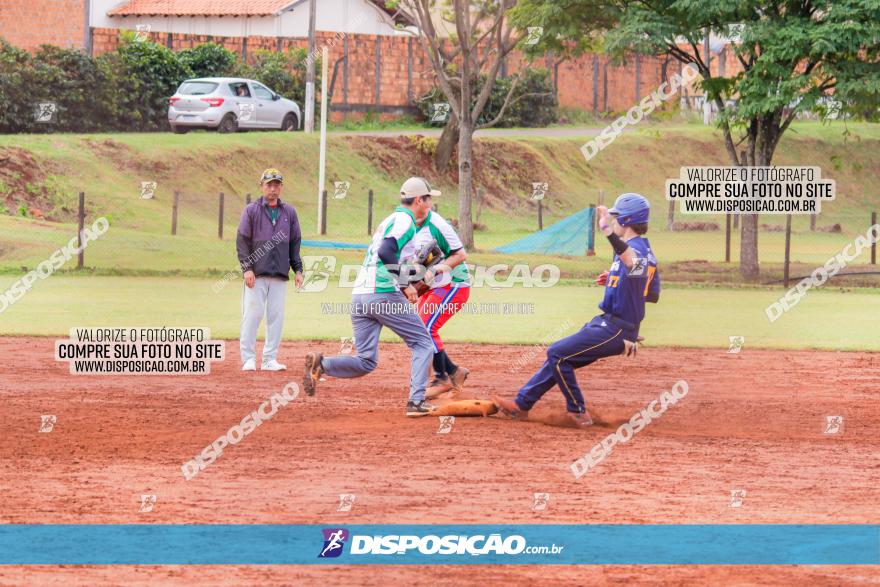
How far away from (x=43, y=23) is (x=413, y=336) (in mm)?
38116

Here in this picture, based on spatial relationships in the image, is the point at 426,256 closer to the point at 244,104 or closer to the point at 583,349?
the point at 583,349

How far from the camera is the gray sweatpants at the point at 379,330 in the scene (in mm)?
11836

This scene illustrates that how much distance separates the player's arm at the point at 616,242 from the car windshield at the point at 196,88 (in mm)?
31934

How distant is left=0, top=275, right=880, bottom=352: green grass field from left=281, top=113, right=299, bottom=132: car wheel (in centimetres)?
1828

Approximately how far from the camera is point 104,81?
41.5 m

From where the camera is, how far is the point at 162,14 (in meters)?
50.7

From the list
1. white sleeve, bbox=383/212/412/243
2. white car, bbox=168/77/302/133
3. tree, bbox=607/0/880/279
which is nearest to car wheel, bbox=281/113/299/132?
white car, bbox=168/77/302/133

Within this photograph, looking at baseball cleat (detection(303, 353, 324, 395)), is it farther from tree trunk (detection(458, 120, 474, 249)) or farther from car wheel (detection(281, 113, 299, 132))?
car wheel (detection(281, 113, 299, 132))

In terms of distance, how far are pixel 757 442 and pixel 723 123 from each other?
1811 centimetres

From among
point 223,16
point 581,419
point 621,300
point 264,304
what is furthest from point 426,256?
point 223,16

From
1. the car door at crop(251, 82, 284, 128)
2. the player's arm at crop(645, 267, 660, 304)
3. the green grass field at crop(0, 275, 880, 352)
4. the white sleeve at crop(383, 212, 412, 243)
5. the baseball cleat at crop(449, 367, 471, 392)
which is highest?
the car door at crop(251, 82, 284, 128)

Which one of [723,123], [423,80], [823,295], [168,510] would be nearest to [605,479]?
[168,510]

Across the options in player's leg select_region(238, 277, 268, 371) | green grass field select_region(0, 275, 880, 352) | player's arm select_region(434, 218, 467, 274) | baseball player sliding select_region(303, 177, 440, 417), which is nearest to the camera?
baseball player sliding select_region(303, 177, 440, 417)

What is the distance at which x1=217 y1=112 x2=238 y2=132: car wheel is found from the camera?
139 feet
